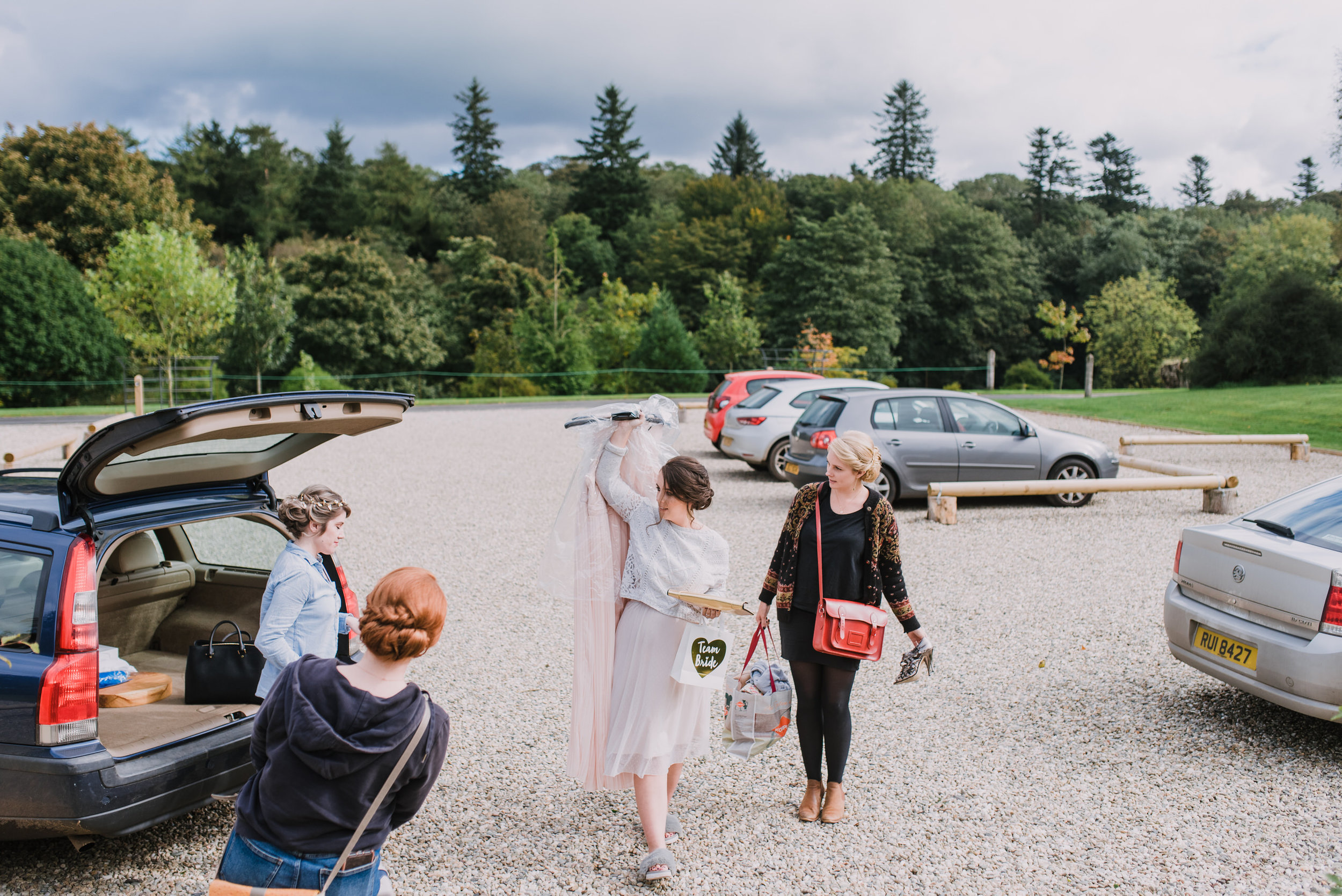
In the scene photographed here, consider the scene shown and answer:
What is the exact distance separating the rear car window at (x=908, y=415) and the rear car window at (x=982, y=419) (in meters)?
0.24

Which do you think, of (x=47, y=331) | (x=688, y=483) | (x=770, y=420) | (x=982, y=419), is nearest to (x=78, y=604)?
(x=688, y=483)

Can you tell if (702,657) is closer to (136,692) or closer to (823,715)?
(823,715)

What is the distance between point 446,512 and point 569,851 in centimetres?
823

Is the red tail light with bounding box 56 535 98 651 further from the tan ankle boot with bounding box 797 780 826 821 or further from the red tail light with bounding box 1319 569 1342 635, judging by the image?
the red tail light with bounding box 1319 569 1342 635

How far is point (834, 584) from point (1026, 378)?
158 feet

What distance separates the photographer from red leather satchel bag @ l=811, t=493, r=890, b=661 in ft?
12.0

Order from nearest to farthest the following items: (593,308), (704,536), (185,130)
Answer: (704,536)
(593,308)
(185,130)

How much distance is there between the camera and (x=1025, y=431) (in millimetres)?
11727

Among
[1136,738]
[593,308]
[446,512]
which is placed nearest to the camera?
[1136,738]

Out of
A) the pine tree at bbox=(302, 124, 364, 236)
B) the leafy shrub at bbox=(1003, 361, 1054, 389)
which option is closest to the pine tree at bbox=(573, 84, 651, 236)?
the pine tree at bbox=(302, 124, 364, 236)

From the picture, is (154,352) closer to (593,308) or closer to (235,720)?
(593,308)

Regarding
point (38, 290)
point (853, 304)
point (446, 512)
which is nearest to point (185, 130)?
point (38, 290)

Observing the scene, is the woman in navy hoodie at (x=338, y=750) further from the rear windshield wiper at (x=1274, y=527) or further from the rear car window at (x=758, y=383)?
the rear car window at (x=758, y=383)

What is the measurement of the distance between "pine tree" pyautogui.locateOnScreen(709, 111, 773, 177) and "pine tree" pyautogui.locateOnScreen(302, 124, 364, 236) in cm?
3188
